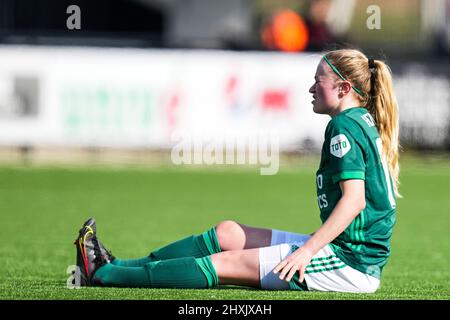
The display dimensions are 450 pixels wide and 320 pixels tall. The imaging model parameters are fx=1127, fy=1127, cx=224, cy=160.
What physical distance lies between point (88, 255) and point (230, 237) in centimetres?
84

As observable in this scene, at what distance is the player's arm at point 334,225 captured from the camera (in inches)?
242

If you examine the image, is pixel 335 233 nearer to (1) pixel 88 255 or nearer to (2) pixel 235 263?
(2) pixel 235 263

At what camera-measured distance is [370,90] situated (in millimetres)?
6586

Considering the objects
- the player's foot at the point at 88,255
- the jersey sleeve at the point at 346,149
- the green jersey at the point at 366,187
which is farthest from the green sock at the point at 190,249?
the jersey sleeve at the point at 346,149

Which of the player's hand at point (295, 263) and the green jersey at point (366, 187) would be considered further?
the green jersey at point (366, 187)

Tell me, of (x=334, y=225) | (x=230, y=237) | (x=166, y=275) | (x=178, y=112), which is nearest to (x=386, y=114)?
(x=334, y=225)

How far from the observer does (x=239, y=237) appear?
6699 mm

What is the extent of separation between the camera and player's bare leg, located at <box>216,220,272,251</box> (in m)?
6.70

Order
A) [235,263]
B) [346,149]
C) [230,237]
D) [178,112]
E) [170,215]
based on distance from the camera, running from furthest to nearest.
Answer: [178,112], [170,215], [230,237], [235,263], [346,149]

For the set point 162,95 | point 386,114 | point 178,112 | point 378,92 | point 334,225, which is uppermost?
point 378,92

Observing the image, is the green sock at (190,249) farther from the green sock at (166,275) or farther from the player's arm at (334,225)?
the player's arm at (334,225)

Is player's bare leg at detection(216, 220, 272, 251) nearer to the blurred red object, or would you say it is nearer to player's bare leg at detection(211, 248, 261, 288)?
player's bare leg at detection(211, 248, 261, 288)

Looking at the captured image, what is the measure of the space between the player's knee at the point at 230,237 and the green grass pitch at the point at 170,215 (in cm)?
27


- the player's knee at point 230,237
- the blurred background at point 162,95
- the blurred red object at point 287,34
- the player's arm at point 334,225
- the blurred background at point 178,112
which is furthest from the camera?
the blurred red object at point 287,34
